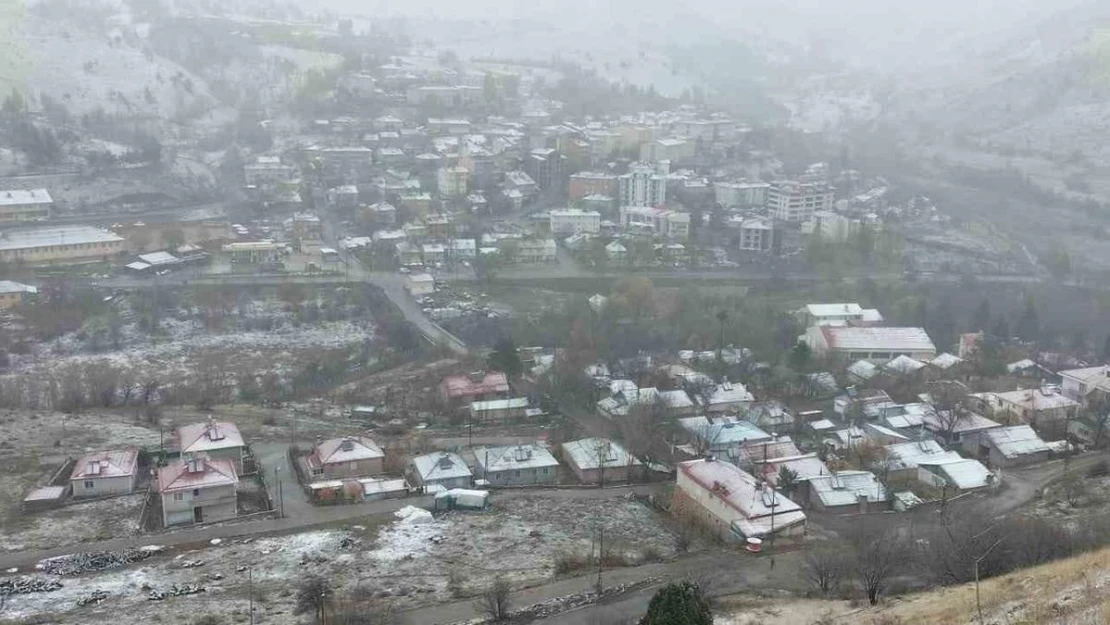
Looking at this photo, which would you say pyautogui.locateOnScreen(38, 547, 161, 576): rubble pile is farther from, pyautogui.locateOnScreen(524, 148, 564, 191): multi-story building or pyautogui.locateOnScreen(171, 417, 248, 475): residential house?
pyautogui.locateOnScreen(524, 148, 564, 191): multi-story building

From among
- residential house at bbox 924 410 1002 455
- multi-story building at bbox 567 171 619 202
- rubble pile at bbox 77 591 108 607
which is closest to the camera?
rubble pile at bbox 77 591 108 607

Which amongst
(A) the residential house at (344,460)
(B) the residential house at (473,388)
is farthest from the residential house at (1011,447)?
(A) the residential house at (344,460)

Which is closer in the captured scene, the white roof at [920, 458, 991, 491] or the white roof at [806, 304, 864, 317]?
the white roof at [920, 458, 991, 491]

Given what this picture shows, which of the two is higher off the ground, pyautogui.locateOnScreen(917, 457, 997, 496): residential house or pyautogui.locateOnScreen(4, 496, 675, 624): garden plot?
pyautogui.locateOnScreen(4, 496, 675, 624): garden plot

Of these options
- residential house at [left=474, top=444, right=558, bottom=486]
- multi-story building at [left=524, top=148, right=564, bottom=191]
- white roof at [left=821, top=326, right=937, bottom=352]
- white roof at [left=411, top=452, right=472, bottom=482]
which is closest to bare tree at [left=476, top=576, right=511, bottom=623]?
white roof at [left=411, top=452, right=472, bottom=482]

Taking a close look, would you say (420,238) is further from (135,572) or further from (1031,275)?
(135,572)

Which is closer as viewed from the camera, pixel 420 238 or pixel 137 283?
pixel 137 283

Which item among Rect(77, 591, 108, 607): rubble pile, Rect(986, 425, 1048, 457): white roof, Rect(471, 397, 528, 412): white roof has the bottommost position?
Rect(471, 397, 528, 412): white roof

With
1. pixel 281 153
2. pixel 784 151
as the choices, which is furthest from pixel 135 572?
pixel 784 151
